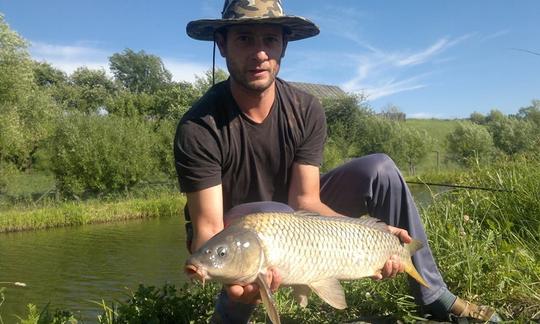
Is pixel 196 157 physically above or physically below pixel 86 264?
above

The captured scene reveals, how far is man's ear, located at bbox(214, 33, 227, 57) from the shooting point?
2.88 metres

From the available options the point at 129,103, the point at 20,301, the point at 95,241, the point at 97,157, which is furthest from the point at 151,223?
the point at 129,103

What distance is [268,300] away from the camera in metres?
2.05

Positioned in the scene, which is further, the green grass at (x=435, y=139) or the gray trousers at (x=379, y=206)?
the green grass at (x=435, y=139)

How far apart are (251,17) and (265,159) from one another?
0.77 meters

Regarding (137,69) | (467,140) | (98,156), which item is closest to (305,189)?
(98,156)

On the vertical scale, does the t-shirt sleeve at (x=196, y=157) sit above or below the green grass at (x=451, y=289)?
above

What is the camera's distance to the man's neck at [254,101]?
288cm

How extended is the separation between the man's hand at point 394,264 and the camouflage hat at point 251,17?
3.89 feet

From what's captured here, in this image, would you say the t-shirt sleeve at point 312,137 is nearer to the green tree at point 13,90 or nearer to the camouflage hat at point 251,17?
the camouflage hat at point 251,17

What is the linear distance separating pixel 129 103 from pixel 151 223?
24450 millimetres

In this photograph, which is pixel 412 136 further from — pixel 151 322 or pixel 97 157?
pixel 151 322

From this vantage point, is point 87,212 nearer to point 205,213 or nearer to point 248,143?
point 248,143

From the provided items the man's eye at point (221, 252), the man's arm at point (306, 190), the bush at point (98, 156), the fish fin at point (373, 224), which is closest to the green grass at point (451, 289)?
the fish fin at point (373, 224)
